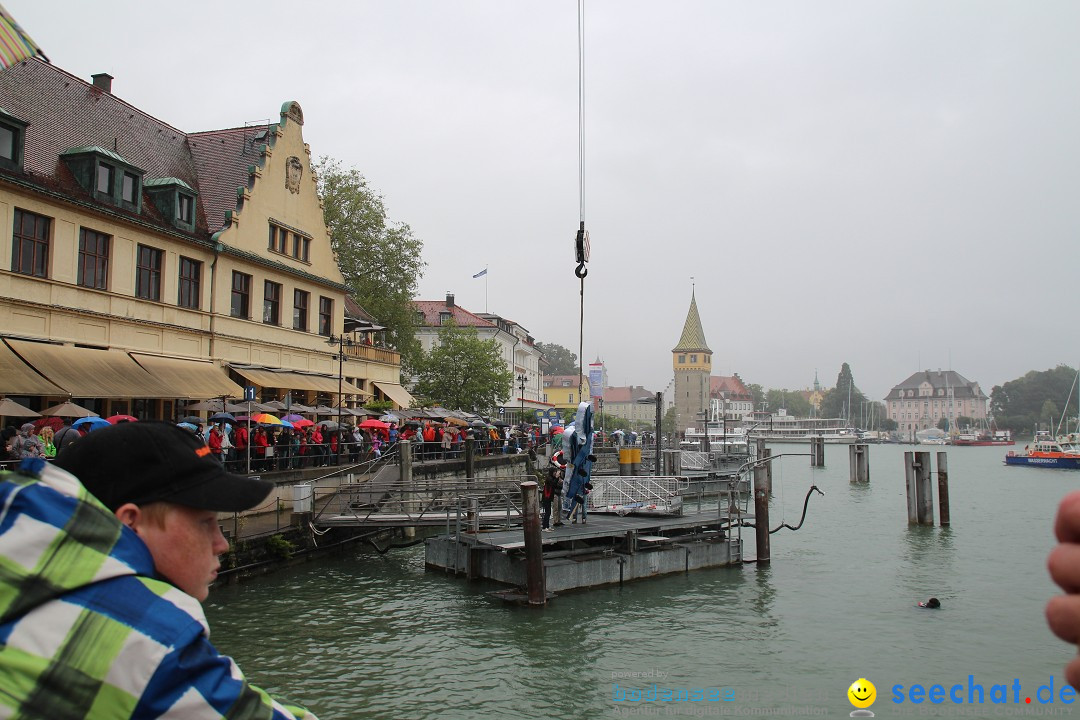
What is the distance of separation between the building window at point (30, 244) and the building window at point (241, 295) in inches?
375

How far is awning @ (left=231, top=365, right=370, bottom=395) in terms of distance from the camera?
35375 millimetres

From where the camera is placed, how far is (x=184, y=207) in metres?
33.5

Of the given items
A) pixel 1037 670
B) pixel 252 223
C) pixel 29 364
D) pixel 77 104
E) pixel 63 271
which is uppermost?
pixel 77 104

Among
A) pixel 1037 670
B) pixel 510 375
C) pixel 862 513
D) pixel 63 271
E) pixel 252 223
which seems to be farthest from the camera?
pixel 510 375

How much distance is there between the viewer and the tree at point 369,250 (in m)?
57.0

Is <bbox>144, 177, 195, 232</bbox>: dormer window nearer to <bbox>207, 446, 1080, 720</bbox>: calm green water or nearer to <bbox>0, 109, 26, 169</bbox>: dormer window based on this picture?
<bbox>0, 109, 26, 169</bbox>: dormer window

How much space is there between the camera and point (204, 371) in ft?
105

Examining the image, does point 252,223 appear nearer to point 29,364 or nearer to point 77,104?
point 77,104

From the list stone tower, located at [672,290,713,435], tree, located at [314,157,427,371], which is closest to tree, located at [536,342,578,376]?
stone tower, located at [672,290,713,435]

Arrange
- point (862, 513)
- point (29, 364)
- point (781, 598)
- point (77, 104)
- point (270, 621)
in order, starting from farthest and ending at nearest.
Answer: point (862, 513) < point (77, 104) < point (29, 364) < point (781, 598) < point (270, 621)

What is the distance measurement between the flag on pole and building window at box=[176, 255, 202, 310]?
3027 centimetres

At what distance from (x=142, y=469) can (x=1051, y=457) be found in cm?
10193

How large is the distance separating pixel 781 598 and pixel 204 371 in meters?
22.3

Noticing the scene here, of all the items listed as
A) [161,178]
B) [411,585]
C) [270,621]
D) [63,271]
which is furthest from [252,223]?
[270,621]
